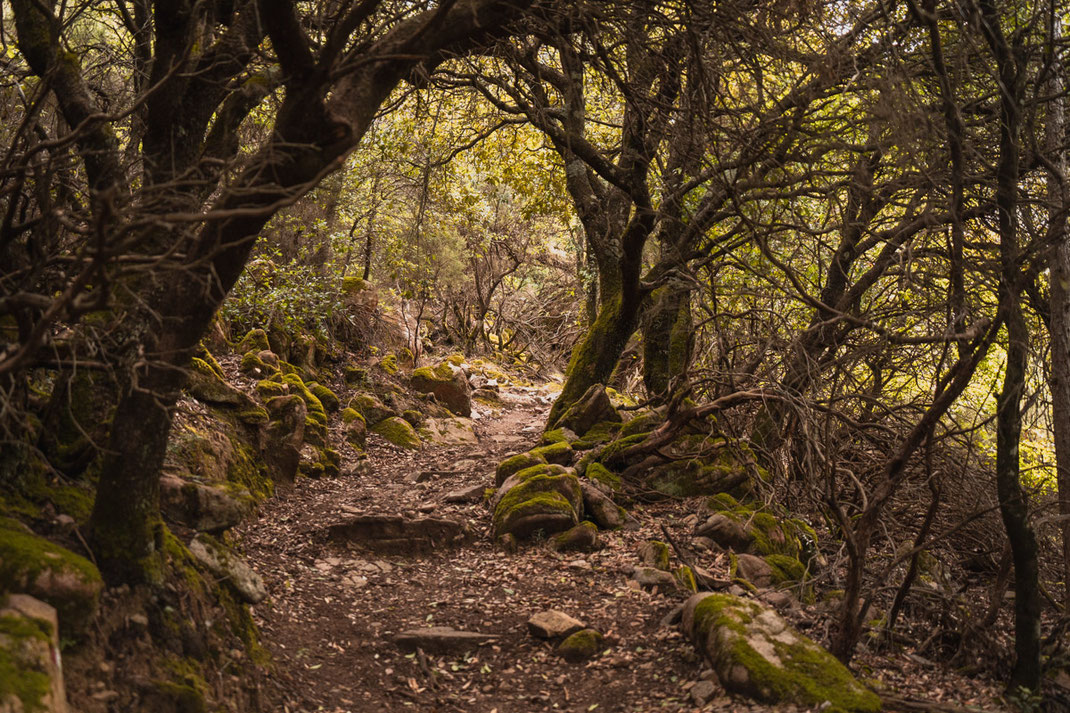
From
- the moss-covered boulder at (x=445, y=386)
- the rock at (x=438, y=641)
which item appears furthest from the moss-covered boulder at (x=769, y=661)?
the moss-covered boulder at (x=445, y=386)

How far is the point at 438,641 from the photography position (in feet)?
17.6

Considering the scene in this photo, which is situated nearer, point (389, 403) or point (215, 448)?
point (215, 448)

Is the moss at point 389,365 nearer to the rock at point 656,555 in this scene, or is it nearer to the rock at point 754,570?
the rock at point 656,555

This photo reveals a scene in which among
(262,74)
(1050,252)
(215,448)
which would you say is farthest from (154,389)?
(1050,252)

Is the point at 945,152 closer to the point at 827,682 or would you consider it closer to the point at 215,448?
the point at 827,682

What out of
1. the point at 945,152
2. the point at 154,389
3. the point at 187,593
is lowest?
the point at 187,593

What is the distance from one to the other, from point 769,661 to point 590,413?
5.38 metres

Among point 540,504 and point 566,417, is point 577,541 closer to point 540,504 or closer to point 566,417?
point 540,504

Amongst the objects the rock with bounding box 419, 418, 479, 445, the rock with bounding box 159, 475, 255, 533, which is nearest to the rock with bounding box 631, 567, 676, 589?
the rock with bounding box 159, 475, 255, 533

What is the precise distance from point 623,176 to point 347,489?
15.8 feet

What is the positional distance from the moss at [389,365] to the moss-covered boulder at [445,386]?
0.38m

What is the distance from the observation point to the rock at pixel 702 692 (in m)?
4.46

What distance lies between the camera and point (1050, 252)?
422 cm

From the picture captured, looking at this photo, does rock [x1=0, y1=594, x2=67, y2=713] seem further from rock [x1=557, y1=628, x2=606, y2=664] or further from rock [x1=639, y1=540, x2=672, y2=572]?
rock [x1=639, y1=540, x2=672, y2=572]
